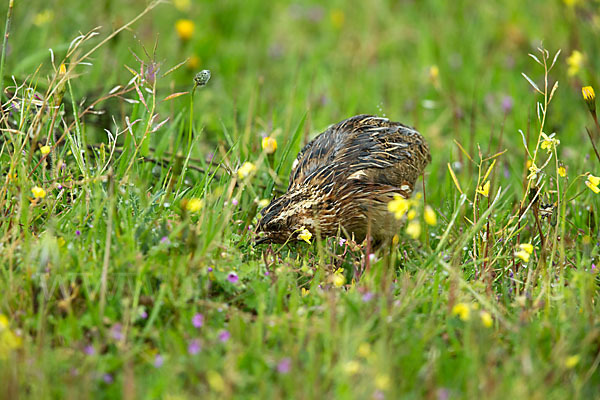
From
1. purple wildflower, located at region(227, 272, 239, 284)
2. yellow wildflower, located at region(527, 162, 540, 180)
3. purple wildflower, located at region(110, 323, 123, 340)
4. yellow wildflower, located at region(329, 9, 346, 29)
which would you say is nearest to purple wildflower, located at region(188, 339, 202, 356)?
purple wildflower, located at region(110, 323, 123, 340)

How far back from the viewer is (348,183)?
4762 millimetres

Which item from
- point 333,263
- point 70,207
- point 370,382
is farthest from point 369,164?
point 370,382

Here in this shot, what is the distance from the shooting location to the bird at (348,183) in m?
4.56

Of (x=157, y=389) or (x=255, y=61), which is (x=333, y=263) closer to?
(x=157, y=389)

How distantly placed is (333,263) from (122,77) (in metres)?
3.35

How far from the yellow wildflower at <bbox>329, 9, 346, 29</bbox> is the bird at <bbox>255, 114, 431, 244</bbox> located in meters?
4.25

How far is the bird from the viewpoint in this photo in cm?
456

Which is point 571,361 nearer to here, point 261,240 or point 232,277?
point 232,277

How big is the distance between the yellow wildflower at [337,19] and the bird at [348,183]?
4.25m

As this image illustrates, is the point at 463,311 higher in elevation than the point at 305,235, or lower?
higher

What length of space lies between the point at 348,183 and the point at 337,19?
196 inches

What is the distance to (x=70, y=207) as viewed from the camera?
13.7 ft

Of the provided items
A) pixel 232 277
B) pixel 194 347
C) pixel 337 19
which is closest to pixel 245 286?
pixel 232 277

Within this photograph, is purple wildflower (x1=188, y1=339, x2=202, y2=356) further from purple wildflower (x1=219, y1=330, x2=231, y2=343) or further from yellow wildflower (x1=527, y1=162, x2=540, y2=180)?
yellow wildflower (x1=527, y1=162, x2=540, y2=180)
